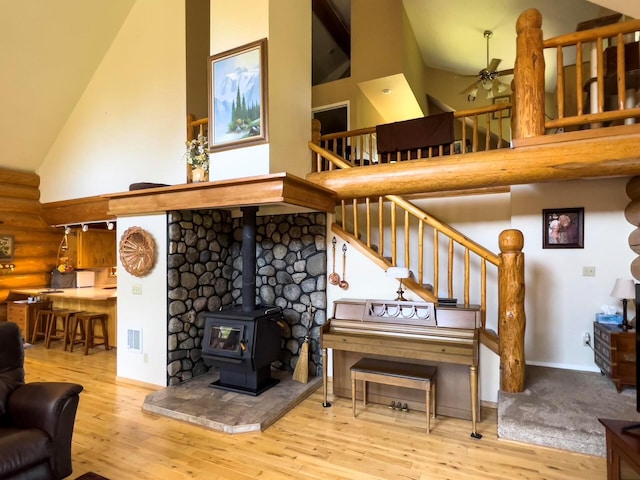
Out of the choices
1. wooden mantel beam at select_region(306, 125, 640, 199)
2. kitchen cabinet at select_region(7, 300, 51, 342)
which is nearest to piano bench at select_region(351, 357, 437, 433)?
wooden mantel beam at select_region(306, 125, 640, 199)

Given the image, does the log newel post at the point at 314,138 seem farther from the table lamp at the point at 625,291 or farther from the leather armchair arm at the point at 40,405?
the table lamp at the point at 625,291

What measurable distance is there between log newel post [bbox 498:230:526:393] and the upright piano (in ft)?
0.99

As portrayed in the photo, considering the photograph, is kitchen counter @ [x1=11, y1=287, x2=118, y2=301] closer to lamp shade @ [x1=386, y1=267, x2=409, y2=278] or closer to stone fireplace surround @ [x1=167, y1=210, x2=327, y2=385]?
stone fireplace surround @ [x1=167, y1=210, x2=327, y2=385]

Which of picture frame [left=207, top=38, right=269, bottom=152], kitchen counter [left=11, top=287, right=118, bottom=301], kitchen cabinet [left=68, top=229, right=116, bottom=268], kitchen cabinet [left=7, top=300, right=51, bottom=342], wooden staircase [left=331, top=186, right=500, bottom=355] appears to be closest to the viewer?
picture frame [left=207, top=38, right=269, bottom=152]

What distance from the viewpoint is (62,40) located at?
206 inches

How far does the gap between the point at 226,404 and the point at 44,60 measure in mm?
5644

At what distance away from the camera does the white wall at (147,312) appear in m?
4.14

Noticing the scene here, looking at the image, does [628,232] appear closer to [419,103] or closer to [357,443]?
[357,443]

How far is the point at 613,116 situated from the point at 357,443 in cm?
338

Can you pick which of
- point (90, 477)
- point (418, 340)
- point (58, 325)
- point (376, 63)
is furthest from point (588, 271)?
point (58, 325)

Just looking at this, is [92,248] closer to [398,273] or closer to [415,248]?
[415,248]

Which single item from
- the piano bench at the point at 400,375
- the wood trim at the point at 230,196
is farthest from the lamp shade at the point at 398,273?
the wood trim at the point at 230,196

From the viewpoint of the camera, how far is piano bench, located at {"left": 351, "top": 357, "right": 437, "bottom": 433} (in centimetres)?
306

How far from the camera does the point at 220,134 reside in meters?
3.71
